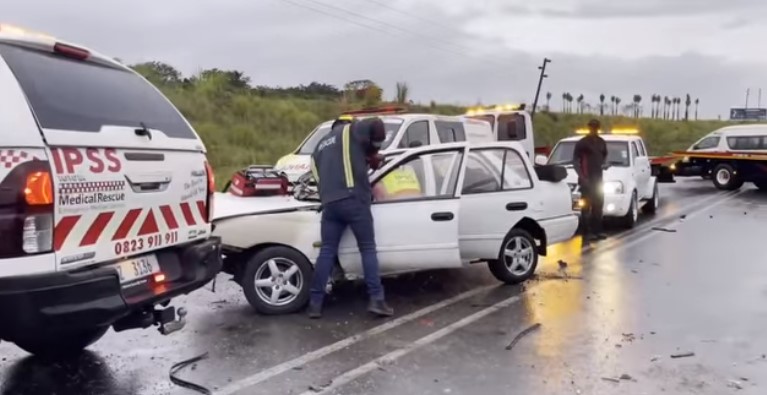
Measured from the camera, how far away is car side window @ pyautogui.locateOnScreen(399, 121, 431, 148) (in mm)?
11984

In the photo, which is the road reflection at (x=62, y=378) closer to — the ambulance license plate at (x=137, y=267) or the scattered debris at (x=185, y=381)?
the scattered debris at (x=185, y=381)

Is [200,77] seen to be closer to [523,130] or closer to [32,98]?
[523,130]

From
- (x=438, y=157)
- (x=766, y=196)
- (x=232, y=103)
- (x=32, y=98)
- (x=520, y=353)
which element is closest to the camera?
(x=32, y=98)

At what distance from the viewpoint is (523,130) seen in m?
17.0

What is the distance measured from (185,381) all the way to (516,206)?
167 inches

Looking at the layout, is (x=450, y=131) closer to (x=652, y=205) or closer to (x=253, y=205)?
(x=652, y=205)

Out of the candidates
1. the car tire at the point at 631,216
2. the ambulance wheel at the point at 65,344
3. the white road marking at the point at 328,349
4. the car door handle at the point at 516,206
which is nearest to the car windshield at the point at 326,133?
the car door handle at the point at 516,206

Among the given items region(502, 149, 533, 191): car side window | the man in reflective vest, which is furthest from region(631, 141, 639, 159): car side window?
the man in reflective vest

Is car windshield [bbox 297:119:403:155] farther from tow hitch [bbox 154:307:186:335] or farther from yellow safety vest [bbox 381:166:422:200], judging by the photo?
tow hitch [bbox 154:307:186:335]

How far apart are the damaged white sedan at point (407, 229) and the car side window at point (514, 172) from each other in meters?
0.03

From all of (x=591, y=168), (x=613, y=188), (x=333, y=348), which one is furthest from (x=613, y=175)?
(x=333, y=348)

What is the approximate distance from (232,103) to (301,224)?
23773mm

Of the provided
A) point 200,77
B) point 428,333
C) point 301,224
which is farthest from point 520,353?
point 200,77

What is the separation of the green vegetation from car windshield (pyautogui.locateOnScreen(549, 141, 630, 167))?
7.55 m
